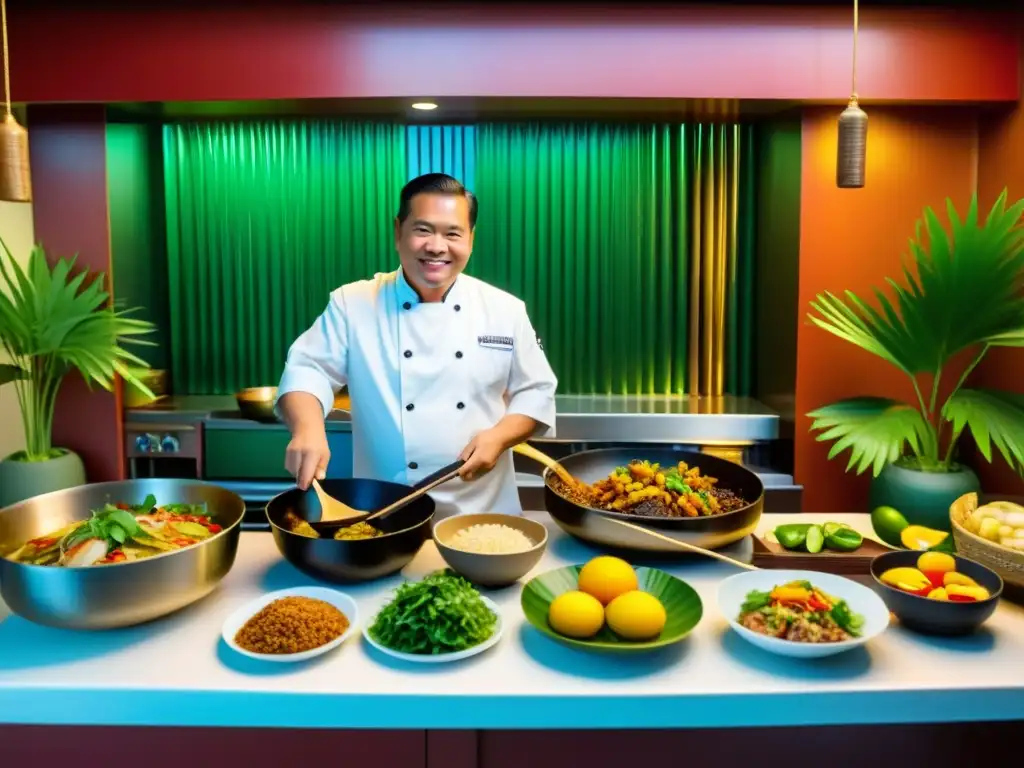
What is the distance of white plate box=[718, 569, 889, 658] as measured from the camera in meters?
1.40

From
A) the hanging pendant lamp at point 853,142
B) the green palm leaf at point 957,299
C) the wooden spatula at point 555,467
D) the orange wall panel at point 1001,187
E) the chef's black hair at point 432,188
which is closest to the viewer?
the wooden spatula at point 555,467

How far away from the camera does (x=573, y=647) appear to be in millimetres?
1416

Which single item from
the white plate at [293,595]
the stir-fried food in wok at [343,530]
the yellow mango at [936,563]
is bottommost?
the white plate at [293,595]

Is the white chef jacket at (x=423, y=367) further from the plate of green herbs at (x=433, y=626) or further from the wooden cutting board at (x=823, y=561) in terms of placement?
the plate of green herbs at (x=433, y=626)

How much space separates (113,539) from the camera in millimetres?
1501

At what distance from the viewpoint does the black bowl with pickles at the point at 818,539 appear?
181 cm

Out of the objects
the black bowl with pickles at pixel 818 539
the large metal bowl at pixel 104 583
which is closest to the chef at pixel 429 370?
the black bowl with pickles at pixel 818 539

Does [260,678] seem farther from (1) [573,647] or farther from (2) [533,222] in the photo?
(2) [533,222]

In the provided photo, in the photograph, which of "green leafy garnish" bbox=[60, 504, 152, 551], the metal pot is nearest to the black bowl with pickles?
"green leafy garnish" bbox=[60, 504, 152, 551]

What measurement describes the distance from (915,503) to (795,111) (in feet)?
5.55

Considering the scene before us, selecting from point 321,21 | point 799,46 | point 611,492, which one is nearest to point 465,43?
point 321,21

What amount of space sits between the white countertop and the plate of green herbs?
1.1 inches

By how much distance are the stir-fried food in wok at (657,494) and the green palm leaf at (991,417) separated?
→ 3.89 ft

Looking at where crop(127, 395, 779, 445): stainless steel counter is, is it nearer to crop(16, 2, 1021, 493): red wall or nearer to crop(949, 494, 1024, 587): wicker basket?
crop(16, 2, 1021, 493): red wall
